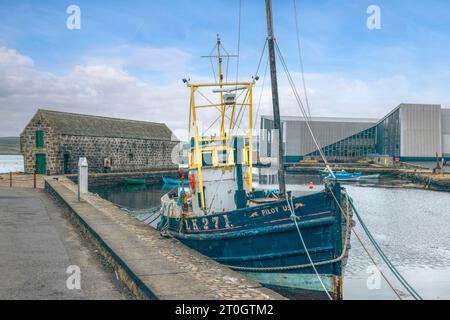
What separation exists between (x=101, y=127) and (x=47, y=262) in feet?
137

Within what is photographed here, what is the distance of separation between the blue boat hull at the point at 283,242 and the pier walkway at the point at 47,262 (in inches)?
140

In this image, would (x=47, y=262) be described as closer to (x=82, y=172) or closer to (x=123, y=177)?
(x=82, y=172)

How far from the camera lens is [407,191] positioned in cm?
4397

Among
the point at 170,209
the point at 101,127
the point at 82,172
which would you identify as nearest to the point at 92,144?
the point at 101,127

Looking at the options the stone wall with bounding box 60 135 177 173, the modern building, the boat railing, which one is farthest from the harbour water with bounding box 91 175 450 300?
the modern building

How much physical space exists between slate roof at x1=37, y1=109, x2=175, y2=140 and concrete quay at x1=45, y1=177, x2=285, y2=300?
108 ft

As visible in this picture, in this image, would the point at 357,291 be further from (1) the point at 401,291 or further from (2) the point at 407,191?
(2) the point at 407,191

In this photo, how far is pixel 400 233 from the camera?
22969 millimetres

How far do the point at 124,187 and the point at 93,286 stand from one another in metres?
39.5

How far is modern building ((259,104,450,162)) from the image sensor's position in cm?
6538

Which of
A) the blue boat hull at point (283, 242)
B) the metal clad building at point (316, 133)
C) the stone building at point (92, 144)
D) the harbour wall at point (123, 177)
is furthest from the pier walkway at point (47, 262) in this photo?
the metal clad building at point (316, 133)

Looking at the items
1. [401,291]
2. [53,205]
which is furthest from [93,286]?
[53,205]

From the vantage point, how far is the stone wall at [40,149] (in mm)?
41562

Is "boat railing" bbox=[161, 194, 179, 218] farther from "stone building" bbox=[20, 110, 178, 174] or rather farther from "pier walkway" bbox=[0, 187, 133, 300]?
"stone building" bbox=[20, 110, 178, 174]
